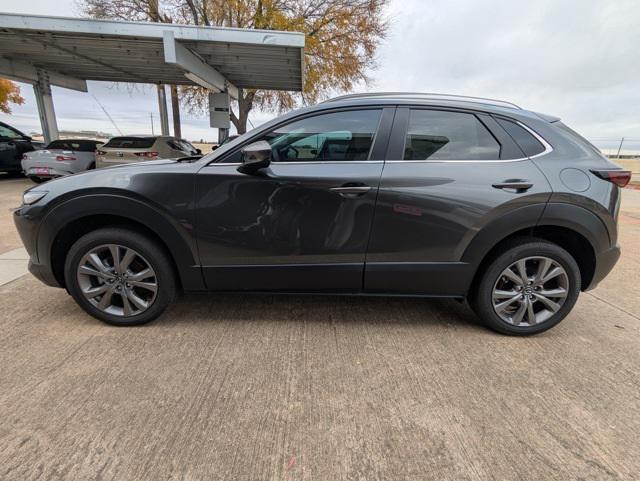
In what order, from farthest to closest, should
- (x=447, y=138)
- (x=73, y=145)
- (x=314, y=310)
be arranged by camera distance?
(x=73, y=145), (x=314, y=310), (x=447, y=138)

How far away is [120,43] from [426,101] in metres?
9.70

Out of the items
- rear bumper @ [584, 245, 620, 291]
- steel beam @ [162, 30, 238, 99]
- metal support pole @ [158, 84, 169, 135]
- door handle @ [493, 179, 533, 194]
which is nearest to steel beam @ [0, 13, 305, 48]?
steel beam @ [162, 30, 238, 99]

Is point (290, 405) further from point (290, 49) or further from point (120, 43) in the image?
point (120, 43)

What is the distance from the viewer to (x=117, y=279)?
278 cm

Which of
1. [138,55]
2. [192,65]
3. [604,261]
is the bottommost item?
[604,261]

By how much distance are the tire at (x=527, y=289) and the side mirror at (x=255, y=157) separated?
1.83m

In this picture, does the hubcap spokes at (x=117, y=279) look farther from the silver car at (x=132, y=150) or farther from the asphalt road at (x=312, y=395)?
the silver car at (x=132, y=150)

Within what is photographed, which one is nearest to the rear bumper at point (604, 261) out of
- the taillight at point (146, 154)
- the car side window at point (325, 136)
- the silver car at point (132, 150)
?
the car side window at point (325, 136)

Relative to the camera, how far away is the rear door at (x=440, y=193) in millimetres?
2574

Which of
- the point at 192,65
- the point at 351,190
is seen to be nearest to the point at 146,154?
the point at 192,65

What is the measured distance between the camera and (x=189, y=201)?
8.66 feet

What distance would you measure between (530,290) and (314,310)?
1.73 m

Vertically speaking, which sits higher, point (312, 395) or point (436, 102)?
point (436, 102)

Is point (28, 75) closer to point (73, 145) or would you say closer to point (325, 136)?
point (73, 145)
